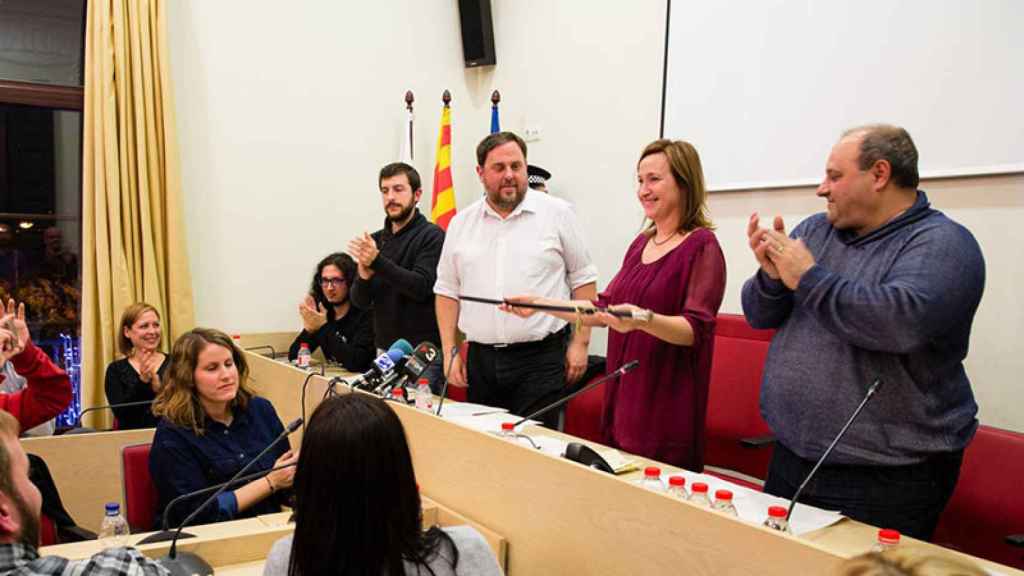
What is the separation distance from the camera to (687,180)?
2029 millimetres

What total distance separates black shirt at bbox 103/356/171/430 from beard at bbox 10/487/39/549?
1.95 m

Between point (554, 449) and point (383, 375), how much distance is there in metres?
0.62

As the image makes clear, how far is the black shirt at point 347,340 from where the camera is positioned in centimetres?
345

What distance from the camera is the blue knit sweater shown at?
149 centimetres

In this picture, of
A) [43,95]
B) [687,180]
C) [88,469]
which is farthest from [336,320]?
[687,180]

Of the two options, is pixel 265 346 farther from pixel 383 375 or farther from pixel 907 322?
pixel 907 322

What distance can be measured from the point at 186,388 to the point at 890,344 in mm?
1862

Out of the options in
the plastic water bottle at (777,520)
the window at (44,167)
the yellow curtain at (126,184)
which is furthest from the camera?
the window at (44,167)

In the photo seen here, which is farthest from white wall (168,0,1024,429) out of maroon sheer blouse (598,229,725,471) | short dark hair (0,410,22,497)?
short dark hair (0,410,22,497)

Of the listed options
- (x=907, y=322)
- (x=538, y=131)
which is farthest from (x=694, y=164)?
(x=538, y=131)

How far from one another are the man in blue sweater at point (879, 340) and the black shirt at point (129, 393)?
8.07 ft

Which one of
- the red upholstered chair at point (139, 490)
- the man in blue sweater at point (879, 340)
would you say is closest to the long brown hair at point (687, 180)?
the man in blue sweater at point (879, 340)

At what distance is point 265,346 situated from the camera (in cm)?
410

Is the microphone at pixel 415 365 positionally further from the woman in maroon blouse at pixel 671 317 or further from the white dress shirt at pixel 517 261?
the white dress shirt at pixel 517 261
